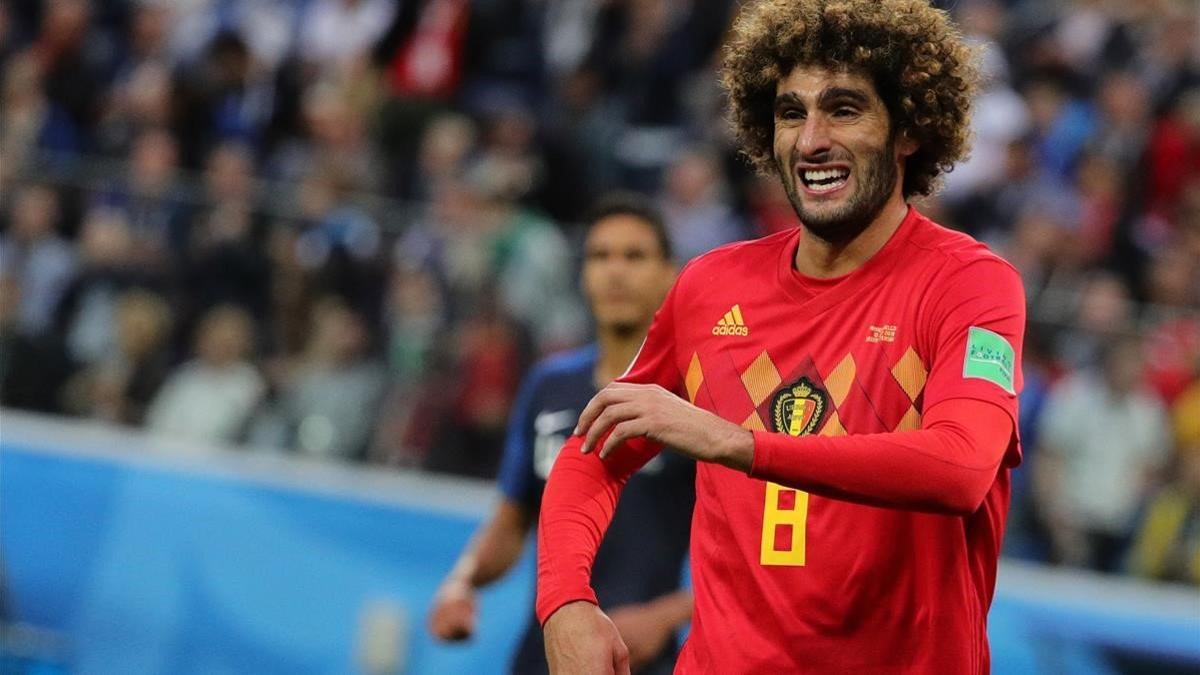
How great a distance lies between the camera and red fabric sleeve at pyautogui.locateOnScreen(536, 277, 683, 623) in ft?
12.8

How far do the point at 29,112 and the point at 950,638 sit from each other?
1122 cm

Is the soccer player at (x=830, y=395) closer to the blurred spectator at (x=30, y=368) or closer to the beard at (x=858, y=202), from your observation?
the beard at (x=858, y=202)

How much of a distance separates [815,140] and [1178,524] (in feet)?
16.5

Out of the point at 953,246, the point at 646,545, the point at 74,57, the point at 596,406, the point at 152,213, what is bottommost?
the point at 646,545

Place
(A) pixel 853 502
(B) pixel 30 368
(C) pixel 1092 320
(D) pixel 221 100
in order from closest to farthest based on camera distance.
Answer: (A) pixel 853 502 → (C) pixel 1092 320 → (B) pixel 30 368 → (D) pixel 221 100

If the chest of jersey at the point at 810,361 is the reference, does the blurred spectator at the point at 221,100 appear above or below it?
above

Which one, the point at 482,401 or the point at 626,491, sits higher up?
the point at 482,401

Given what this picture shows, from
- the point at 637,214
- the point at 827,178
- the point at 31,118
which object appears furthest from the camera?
the point at 31,118

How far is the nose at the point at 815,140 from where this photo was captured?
3812 mm

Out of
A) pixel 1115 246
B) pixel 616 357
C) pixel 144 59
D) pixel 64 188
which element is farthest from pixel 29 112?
pixel 616 357

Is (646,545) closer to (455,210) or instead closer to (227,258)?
(455,210)

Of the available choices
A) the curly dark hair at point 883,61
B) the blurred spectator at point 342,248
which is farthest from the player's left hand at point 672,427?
the blurred spectator at point 342,248

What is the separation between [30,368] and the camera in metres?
10.3

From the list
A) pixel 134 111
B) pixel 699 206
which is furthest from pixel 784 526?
pixel 134 111
